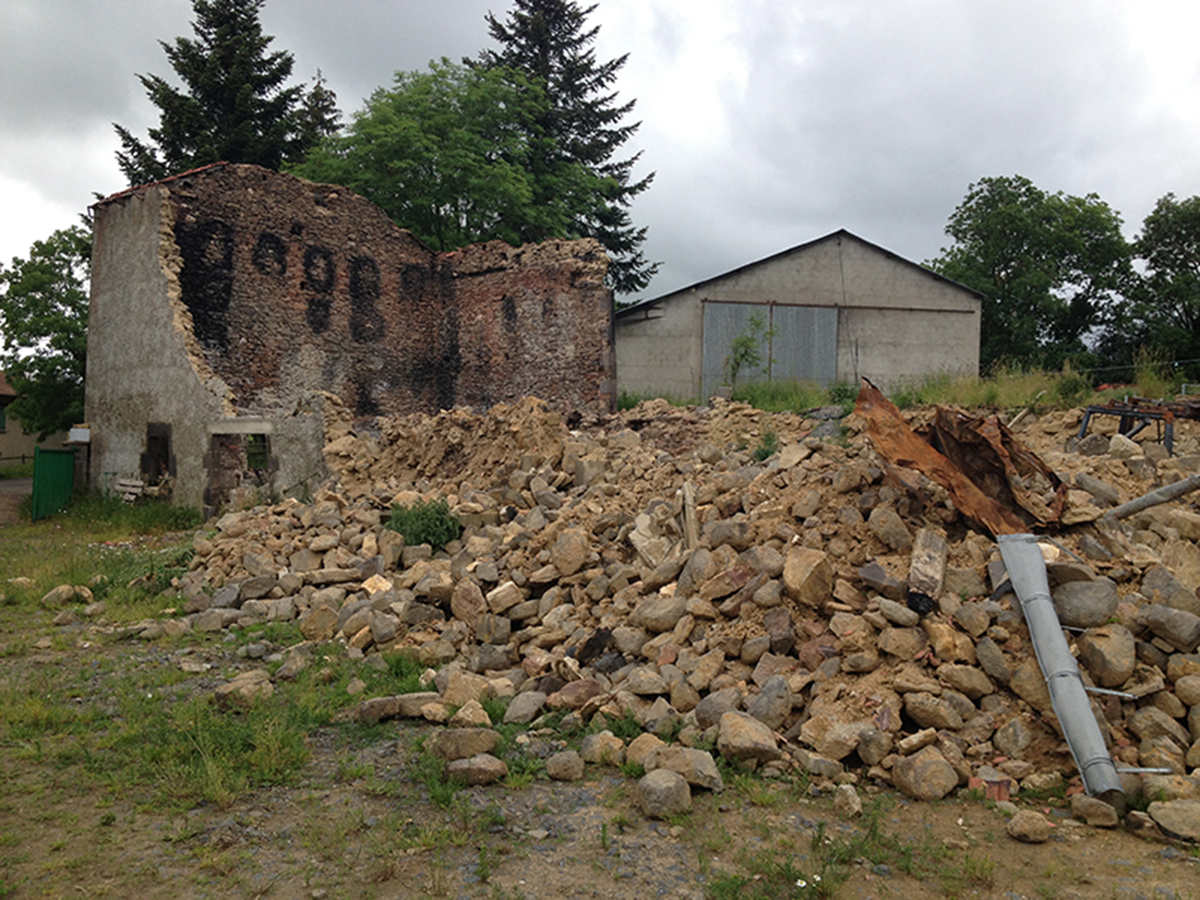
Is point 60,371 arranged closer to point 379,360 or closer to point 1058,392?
point 379,360

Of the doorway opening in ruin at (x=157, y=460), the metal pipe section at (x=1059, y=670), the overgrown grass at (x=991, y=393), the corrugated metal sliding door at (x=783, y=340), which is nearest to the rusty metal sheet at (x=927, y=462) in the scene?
the metal pipe section at (x=1059, y=670)

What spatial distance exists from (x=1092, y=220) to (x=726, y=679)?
83.8 ft

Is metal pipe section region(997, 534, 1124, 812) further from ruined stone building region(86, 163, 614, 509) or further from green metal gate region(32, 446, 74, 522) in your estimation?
green metal gate region(32, 446, 74, 522)

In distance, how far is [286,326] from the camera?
1498 cm

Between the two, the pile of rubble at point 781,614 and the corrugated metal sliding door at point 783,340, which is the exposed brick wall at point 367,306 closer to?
the corrugated metal sliding door at point 783,340

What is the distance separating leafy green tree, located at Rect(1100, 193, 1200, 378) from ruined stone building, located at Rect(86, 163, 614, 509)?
18.1m

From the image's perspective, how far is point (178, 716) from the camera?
→ 500cm

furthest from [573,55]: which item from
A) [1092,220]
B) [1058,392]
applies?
[1058,392]

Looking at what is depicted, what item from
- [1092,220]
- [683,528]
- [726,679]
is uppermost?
[1092,220]

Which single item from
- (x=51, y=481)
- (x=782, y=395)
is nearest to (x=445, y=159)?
(x=782, y=395)

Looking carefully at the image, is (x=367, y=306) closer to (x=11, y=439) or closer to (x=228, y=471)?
(x=228, y=471)

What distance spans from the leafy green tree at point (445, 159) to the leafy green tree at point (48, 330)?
26.4 ft

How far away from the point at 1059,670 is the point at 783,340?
44.6 ft

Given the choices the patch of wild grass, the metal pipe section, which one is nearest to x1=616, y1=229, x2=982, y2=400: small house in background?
the patch of wild grass
